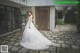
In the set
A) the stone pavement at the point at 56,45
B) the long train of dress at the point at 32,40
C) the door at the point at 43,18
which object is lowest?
the stone pavement at the point at 56,45

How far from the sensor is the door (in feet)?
36.5

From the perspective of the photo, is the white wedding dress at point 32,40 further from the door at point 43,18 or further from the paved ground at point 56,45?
the door at point 43,18

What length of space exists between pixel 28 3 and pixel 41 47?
6014mm

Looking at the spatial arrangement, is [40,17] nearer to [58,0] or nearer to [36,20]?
[36,20]

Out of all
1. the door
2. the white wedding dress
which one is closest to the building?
the door

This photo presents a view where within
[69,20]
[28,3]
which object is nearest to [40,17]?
[28,3]

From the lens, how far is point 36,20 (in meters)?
11.4

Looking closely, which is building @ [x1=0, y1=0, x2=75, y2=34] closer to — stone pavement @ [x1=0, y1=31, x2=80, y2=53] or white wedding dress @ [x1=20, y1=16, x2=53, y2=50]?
stone pavement @ [x1=0, y1=31, x2=80, y2=53]

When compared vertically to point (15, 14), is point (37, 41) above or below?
below

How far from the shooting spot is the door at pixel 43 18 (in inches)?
438

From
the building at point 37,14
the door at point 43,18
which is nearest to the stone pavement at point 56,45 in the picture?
the building at point 37,14

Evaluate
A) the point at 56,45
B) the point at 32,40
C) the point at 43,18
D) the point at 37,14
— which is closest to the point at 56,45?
the point at 56,45

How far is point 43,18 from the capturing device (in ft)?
36.9

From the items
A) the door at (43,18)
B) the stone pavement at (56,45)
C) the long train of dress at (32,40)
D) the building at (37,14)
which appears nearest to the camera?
the stone pavement at (56,45)
